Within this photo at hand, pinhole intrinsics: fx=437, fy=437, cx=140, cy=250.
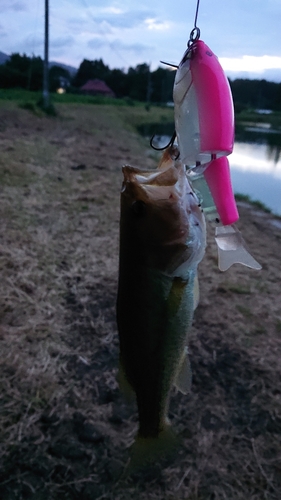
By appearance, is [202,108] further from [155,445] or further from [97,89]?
[97,89]

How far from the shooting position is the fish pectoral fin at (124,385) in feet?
5.34

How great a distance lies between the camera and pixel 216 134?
1312 mm

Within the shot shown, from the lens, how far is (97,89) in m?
56.8

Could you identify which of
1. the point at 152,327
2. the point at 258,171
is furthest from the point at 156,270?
the point at 258,171

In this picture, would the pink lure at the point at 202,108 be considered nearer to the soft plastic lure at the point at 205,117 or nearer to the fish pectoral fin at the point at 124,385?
the soft plastic lure at the point at 205,117

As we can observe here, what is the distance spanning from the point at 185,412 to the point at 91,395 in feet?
2.31

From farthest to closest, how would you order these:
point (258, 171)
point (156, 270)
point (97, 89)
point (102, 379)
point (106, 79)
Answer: point (106, 79) < point (97, 89) < point (258, 171) < point (102, 379) < point (156, 270)

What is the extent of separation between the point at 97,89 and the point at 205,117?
195ft

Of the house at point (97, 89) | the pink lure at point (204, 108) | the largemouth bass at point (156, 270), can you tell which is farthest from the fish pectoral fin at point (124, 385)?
the house at point (97, 89)

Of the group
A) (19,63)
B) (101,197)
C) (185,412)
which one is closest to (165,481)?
(185,412)

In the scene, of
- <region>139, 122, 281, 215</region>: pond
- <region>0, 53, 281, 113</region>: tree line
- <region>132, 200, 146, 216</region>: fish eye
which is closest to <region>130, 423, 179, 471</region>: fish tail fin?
<region>132, 200, 146, 216</region>: fish eye

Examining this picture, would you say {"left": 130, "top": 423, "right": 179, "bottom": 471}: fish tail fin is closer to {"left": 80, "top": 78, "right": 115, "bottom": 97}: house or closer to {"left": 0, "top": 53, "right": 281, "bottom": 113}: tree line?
{"left": 0, "top": 53, "right": 281, "bottom": 113}: tree line

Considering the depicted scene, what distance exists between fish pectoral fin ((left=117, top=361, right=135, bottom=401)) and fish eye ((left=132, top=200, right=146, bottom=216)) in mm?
590

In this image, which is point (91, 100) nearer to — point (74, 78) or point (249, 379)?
point (74, 78)
